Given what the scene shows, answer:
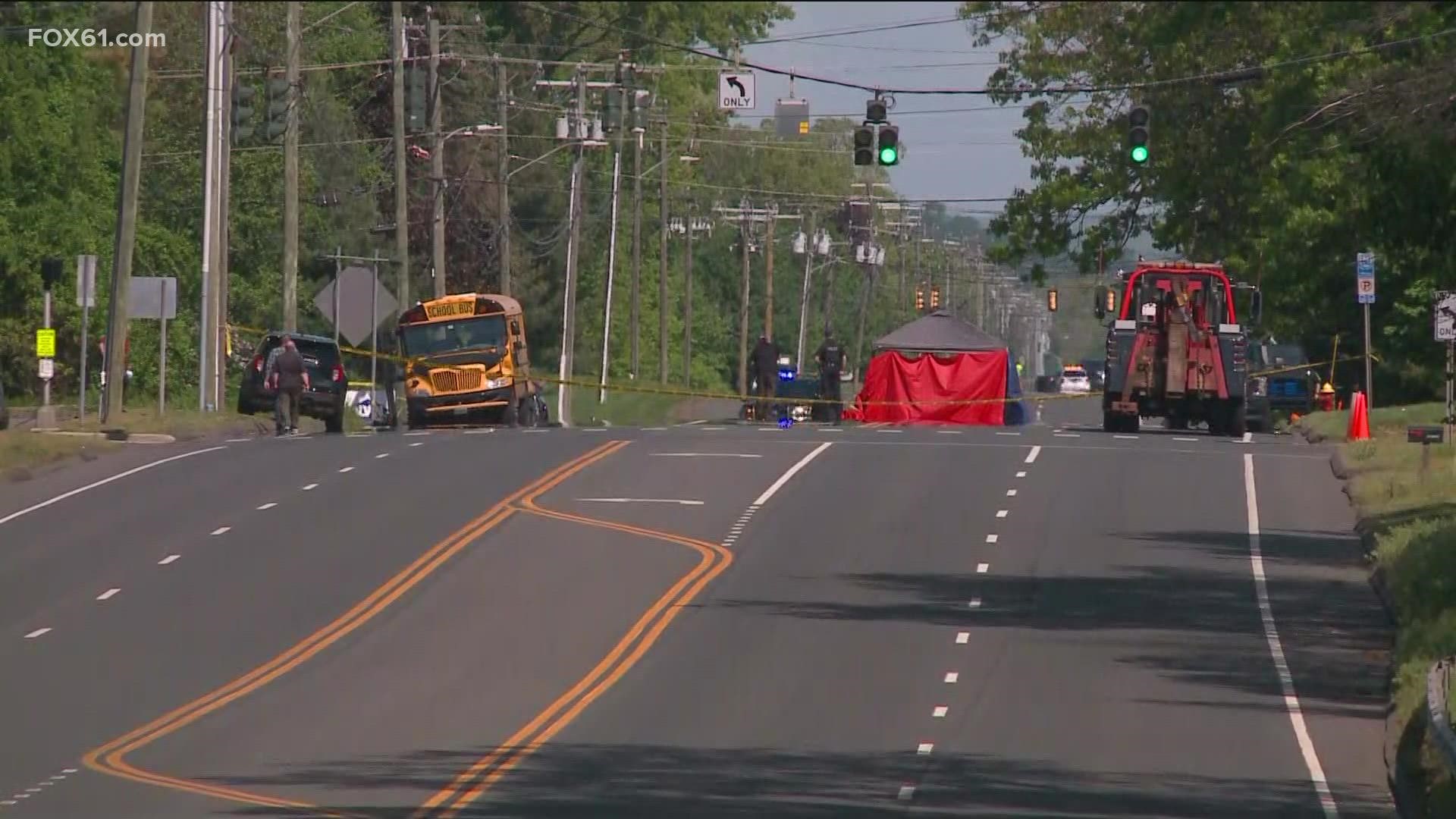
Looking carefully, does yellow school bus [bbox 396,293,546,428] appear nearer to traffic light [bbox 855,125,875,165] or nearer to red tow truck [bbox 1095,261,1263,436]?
traffic light [bbox 855,125,875,165]

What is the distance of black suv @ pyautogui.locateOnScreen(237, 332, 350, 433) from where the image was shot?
4834cm

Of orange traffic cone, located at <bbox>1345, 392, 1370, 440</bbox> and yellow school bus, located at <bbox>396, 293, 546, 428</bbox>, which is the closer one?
orange traffic cone, located at <bbox>1345, 392, 1370, 440</bbox>

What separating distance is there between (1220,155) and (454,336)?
2437 cm

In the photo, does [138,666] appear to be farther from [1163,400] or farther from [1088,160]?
[1088,160]

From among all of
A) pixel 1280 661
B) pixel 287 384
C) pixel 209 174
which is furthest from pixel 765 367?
pixel 1280 661

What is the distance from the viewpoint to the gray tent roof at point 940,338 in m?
57.1

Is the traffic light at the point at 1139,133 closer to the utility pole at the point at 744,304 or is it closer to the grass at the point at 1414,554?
the grass at the point at 1414,554

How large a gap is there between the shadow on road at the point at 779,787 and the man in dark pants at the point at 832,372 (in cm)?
3386

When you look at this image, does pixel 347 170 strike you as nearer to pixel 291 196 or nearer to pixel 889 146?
pixel 291 196

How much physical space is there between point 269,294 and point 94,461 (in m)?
41.9

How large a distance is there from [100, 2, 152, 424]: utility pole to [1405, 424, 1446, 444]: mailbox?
22321mm

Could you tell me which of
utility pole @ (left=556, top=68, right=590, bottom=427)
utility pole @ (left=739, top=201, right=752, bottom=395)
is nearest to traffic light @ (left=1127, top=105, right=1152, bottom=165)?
utility pole @ (left=556, top=68, right=590, bottom=427)

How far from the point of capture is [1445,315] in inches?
1363

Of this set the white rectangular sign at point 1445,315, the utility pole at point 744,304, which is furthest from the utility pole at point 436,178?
the utility pole at point 744,304
